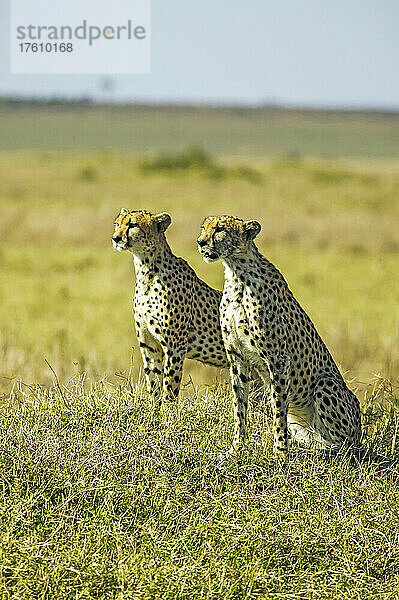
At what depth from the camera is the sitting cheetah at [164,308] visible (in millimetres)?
4465

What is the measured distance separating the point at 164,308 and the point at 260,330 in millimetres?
595

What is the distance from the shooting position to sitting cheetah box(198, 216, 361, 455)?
409 cm

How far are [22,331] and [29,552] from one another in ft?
21.5

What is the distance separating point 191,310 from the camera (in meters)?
4.72

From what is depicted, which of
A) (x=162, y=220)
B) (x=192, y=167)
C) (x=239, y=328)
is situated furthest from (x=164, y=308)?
(x=192, y=167)

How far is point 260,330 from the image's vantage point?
163 inches

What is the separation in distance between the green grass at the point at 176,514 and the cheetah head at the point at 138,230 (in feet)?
2.42

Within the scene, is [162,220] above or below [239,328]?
above

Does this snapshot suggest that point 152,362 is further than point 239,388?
Yes

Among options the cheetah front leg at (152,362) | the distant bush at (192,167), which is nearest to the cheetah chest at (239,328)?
the cheetah front leg at (152,362)

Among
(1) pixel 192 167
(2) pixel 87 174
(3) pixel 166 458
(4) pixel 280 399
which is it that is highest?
(1) pixel 192 167

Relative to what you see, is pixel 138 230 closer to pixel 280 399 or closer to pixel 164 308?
pixel 164 308

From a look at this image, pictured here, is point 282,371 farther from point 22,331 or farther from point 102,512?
point 22,331

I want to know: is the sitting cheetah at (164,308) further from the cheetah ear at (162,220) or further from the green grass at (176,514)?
the green grass at (176,514)
